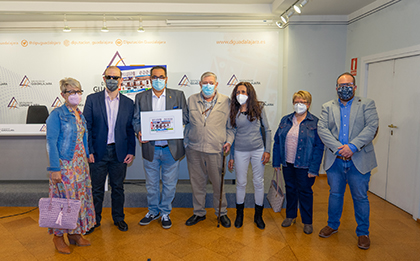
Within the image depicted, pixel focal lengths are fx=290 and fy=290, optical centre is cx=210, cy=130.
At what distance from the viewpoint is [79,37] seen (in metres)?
5.73

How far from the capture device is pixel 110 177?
9.99 ft

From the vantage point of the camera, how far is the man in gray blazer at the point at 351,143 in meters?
2.69

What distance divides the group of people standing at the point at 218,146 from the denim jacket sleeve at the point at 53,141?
15 cm

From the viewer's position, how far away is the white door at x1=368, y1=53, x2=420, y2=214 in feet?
11.9

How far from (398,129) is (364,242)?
6.24 feet

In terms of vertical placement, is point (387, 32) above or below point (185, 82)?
above

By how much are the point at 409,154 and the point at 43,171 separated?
4940 millimetres

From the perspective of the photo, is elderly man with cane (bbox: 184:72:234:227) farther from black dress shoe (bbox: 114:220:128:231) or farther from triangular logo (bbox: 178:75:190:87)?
triangular logo (bbox: 178:75:190:87)

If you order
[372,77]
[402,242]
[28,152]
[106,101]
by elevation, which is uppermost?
[372,77]

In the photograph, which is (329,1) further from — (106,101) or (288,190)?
(106,101)

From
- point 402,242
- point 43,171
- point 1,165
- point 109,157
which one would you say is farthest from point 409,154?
point 1,165

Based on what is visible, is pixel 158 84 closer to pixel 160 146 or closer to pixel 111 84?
pixel 111 84

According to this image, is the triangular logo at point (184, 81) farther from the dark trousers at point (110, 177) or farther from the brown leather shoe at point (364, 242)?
the brown leather shoe at point (364, 242)

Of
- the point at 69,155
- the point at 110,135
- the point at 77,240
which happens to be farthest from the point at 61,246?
the point at 110,135
